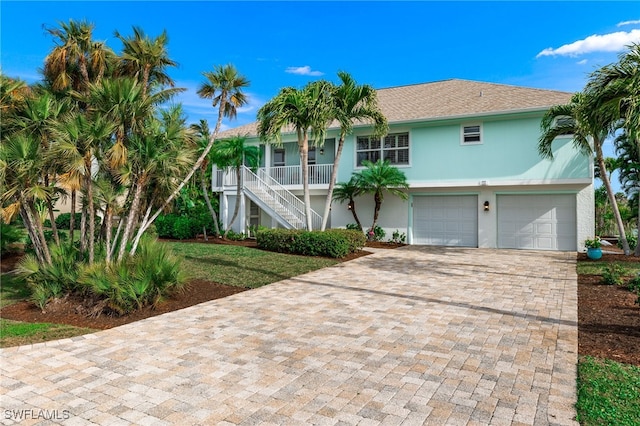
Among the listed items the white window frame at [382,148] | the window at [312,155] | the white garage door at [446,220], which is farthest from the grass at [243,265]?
the window at [312,155]

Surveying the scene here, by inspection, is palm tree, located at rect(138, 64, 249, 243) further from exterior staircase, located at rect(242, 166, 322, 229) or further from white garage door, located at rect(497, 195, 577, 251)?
white garage door, located at rect(497, 195, 577, 251)

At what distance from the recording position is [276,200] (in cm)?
1734

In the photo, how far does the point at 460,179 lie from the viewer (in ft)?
51.5

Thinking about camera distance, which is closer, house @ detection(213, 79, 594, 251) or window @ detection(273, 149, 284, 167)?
house @ detection(213, 79, 594, 251)

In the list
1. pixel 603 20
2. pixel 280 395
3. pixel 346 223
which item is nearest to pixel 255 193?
pixel 346 223

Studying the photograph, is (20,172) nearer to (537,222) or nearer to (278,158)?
(278,158)

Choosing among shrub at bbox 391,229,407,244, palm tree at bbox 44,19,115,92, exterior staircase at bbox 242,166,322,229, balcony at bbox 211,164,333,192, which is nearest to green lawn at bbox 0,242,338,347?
exterior staircase at bbox 242,166,322,229

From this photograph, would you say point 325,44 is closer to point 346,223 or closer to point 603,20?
point 346,223

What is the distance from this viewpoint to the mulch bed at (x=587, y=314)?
16.3ft

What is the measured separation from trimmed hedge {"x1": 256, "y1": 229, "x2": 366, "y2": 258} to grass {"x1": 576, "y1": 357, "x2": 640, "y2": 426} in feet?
28.2

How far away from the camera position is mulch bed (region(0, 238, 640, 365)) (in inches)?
196

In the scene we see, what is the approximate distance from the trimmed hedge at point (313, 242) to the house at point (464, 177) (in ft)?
8.14

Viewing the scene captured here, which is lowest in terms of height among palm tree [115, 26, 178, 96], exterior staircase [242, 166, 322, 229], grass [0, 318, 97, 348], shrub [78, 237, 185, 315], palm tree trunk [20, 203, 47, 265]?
grass [0, 318, 97, 348]

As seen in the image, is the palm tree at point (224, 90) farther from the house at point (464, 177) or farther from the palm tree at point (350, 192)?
the palm tree at point (350, 192)
